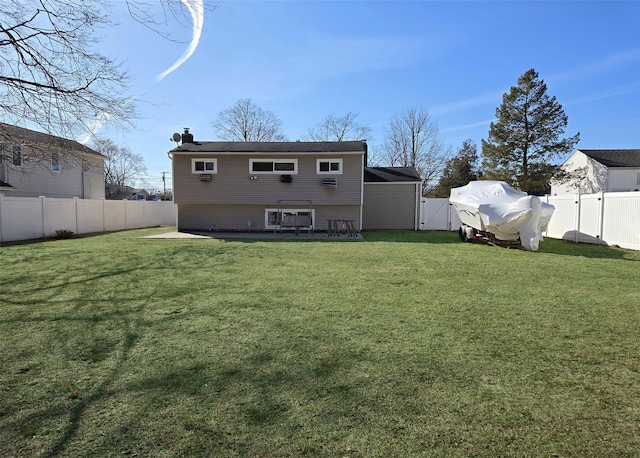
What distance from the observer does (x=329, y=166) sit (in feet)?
51.3

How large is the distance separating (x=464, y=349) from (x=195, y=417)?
2345 mm

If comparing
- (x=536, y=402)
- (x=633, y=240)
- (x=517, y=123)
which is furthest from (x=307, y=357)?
(x=517, y=123)

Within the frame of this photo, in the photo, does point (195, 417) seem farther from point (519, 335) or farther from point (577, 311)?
point (577, 311)

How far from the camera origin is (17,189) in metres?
18.0

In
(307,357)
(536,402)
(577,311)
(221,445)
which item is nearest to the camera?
(221,445)

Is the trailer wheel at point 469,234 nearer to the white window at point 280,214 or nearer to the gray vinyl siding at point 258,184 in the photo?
the gray vinyl siding at point 258,184

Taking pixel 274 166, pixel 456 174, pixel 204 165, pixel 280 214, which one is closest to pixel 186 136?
pixel 204 165

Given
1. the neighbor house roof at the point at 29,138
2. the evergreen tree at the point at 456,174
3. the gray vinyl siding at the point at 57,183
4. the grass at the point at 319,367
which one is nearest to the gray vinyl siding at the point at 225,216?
the gray vinyl siding at the point at 57,183

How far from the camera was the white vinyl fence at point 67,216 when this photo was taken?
42.3 feet

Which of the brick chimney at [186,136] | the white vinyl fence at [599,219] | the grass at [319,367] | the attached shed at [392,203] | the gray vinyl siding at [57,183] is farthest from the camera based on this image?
the attached shed at [392,203]

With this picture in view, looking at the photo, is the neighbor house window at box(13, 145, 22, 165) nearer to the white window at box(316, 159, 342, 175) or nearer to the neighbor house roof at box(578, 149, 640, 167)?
the white window at box(316, 159, 342, 175)

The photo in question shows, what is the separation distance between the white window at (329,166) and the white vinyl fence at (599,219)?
8875 millimetres

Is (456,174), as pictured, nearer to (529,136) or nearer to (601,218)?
(529,136)

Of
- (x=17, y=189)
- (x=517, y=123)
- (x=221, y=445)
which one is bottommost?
(x=221, y=445)
